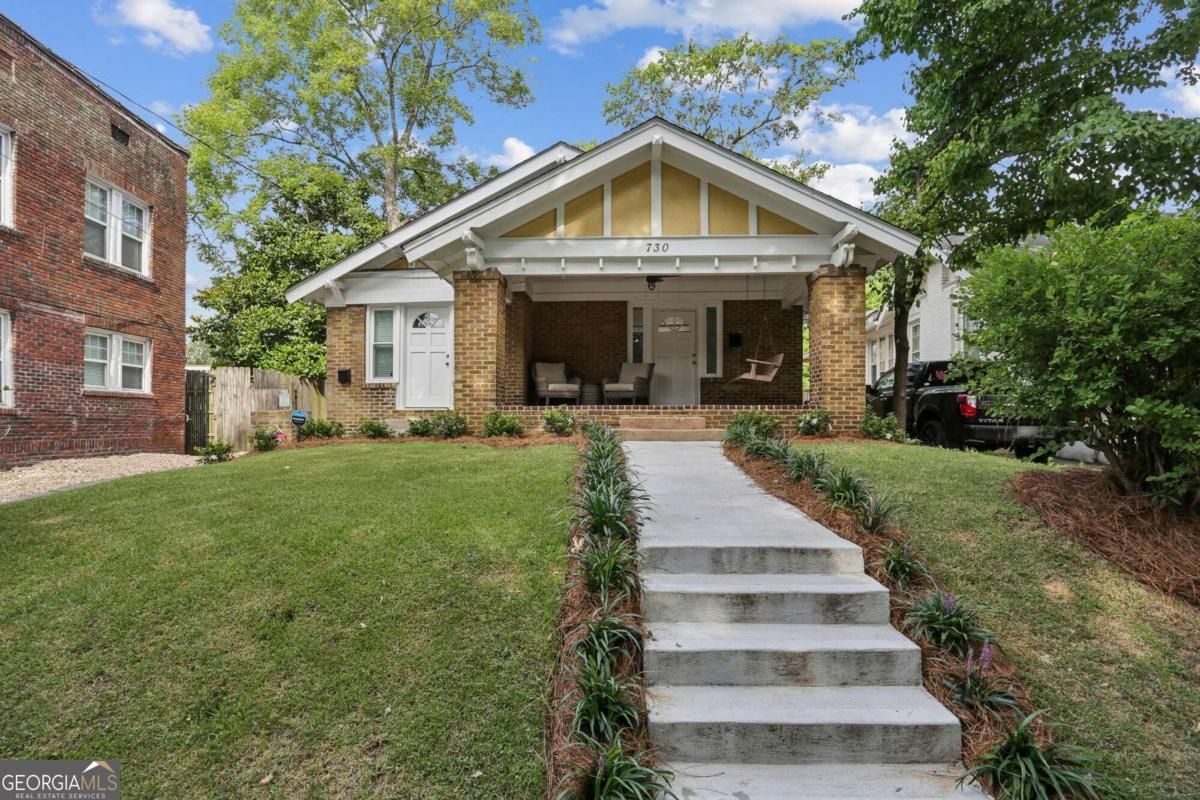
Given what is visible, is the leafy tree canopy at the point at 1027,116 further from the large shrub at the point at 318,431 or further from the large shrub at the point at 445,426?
the large shrub at the point at 318,431

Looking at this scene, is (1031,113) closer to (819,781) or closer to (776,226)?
(776,226)

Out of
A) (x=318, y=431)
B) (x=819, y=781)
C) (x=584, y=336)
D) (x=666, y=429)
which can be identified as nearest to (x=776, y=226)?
(x=666, y=429)

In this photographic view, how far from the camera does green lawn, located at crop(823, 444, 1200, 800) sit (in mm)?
2422

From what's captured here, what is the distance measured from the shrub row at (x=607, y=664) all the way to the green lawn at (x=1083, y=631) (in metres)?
1.87

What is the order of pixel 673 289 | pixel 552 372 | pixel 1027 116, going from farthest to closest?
1. pixel 673 289
2. pixel 552 372
3. pixel 1027 116

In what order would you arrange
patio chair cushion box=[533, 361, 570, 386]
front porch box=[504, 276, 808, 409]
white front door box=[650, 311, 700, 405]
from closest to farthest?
patio chair cushion box=[533, 361, 570, 386] < front porch box=[504, 276, 808, 409] < white front door box=[650, 311, 700, 405]

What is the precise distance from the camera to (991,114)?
9.19m

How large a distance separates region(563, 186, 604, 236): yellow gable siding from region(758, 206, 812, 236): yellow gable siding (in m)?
2.61

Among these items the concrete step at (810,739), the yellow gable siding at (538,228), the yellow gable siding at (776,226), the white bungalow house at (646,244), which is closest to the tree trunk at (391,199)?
the white bungalow house at (646,244)

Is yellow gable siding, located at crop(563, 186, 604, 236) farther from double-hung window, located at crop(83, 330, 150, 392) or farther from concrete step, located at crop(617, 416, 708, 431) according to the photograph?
double-hung window, located at crop(83, 330, 150, 392)

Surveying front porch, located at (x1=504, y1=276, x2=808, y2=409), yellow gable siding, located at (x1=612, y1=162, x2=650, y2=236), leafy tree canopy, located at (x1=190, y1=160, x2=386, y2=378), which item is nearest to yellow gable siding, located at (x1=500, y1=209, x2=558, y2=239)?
→ yellow gable siding, located at (x1=612, y1=162, x2=650, y2=236)

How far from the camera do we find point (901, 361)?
10.3 meters

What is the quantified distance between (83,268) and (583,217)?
927 centimetres

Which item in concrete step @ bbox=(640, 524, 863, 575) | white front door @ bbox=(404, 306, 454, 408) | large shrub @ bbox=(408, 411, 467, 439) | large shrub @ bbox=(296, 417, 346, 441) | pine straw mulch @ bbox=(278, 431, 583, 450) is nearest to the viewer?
concrete step @ bbox=(640, 524, 863, 575)
